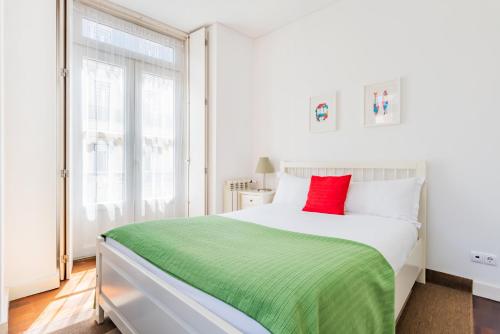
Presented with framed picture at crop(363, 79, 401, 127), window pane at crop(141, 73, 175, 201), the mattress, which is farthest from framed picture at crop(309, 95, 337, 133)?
window pane at crop(141, 73, 175, 201)

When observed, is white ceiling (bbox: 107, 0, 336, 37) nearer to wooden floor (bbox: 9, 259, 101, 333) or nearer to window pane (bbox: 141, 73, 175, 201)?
window pane (bbox: 141, 73, 175, 201)

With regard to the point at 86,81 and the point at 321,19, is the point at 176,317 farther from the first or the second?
the point at 321,19

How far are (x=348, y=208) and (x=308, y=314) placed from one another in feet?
5.46

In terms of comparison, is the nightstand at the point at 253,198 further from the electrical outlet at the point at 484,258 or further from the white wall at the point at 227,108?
the electrical outlet at the point at 484,258

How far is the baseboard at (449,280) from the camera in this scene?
219cm

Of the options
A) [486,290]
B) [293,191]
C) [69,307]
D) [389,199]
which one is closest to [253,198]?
[293,191]

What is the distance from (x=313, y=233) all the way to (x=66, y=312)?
5.98 feet

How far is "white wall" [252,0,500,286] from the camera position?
209 cm

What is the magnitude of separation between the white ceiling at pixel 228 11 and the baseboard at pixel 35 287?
109 inches

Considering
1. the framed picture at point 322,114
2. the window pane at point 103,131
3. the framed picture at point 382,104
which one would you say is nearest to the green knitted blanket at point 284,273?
the window pane at point 103,131

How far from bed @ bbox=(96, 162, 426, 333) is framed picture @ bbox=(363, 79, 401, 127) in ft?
1.36

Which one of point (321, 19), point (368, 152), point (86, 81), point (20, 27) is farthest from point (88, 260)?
point (321, 19)

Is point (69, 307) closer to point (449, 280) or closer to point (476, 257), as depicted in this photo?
point (449, 280)

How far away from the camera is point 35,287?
7.23ft
